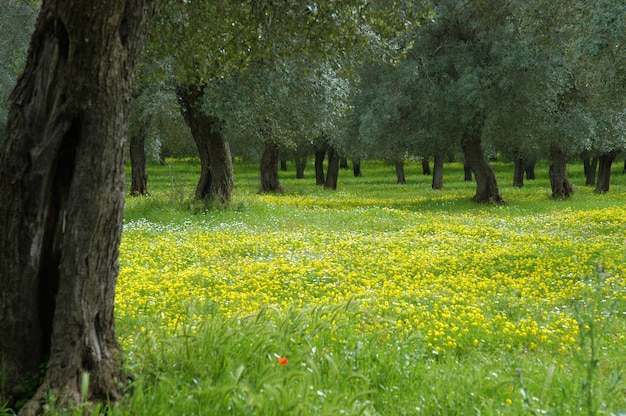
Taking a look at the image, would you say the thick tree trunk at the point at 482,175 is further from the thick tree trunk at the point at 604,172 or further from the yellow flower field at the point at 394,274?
the thick tree trunk at the point at 604,172

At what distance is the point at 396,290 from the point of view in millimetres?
9930

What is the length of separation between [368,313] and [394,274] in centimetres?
550

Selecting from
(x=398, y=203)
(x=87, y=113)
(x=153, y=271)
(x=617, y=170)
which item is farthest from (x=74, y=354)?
(x=617, y=170)

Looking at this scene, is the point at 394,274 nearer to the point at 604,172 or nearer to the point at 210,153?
the point at 210,153

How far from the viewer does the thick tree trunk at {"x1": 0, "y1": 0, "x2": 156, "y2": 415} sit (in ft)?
15.0

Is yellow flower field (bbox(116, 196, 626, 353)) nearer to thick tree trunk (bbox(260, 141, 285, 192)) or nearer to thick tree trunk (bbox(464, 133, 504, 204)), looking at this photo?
thick tree trunk (bbox(464, 133, 504, 204))

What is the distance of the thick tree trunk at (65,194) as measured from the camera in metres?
4.57

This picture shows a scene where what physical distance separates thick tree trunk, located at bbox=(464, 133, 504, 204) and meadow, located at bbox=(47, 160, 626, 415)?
6.69 metres

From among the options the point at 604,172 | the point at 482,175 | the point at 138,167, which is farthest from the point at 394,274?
the point at 604,172

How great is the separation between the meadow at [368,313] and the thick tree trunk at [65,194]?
0.67m

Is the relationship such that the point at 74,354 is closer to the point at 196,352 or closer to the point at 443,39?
the point at 196,352

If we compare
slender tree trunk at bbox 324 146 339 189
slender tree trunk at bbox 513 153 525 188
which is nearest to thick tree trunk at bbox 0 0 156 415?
slender tree trunk at bbox 324 146 339 189

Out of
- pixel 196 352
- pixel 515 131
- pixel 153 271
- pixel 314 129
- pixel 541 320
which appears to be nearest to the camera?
pixel 196 352

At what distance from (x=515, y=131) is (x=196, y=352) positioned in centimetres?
2513
